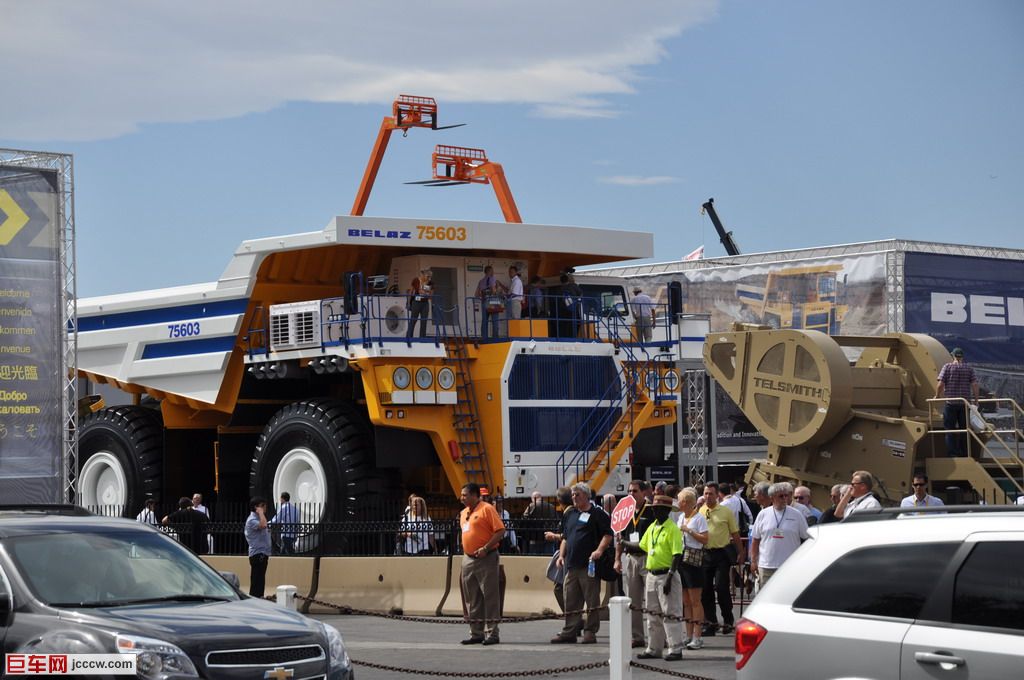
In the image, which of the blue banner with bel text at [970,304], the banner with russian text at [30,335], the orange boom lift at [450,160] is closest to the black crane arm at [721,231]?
the blue banner with bel text at [970,304]

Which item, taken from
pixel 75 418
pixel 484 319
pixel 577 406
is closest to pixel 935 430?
pixel 577 406

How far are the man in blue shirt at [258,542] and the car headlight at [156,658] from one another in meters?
10.1

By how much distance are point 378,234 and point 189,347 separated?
13.7 ft

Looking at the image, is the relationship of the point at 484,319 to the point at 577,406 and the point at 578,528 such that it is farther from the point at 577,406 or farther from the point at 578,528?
the point at 578,528

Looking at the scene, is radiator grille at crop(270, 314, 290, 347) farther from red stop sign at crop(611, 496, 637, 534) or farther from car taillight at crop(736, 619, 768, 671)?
car taillight at crop(736, 619, 768, 671)

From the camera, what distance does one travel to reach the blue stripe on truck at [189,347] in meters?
23.4

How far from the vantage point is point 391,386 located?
20938 millimetres

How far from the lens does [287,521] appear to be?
21.6 m

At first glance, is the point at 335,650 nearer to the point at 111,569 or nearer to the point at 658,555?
the point at 111,569

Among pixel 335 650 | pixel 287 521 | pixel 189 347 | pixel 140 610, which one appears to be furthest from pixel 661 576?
pixel 189 347

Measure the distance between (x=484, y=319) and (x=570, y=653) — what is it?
8.61m

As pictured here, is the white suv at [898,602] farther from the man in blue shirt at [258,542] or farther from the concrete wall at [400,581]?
the man in blue shirt at [258,542]

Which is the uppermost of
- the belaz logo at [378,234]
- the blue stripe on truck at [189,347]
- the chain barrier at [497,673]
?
the belaz logo at [378,234]

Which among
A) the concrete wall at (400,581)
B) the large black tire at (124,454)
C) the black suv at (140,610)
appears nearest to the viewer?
the black suv at (140,610)
